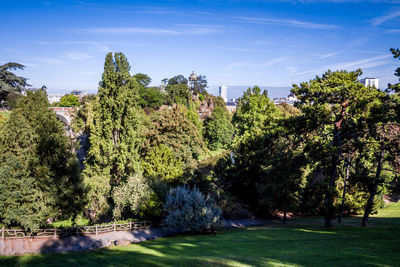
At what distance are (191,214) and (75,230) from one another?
30.2ft

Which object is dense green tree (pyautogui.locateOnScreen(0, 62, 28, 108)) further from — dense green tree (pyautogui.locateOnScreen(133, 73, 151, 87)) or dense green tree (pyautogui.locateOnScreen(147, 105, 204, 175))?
dense green tree (pyautogui.locateOnScreen(133, 73, 151, 87))

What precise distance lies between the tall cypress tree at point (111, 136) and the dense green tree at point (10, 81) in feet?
81.0

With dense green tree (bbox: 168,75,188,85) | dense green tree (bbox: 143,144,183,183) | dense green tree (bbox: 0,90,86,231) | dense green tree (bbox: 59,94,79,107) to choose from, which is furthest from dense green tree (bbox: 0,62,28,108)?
dense green tree (bbox: 168,75,188,85)

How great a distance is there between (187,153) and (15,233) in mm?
19937

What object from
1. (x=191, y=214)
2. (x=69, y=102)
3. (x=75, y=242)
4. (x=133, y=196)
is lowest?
(x=75, y=242)

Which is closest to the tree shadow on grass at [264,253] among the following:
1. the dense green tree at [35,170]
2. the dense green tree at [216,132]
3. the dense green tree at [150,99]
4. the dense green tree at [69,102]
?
the dense green tree at [35,170]

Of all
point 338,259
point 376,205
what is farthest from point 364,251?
point 376,205

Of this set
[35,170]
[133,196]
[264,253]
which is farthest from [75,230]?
[264,253]

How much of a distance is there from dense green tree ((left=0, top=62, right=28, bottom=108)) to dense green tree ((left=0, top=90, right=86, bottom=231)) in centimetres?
2196

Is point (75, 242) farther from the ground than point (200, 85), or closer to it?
closer to it

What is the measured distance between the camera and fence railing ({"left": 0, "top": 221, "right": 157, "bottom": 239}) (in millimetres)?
20741

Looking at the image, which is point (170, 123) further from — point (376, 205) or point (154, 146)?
point (376, 205)

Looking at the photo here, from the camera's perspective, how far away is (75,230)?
22344 millimetres

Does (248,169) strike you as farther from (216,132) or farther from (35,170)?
(216,132)
